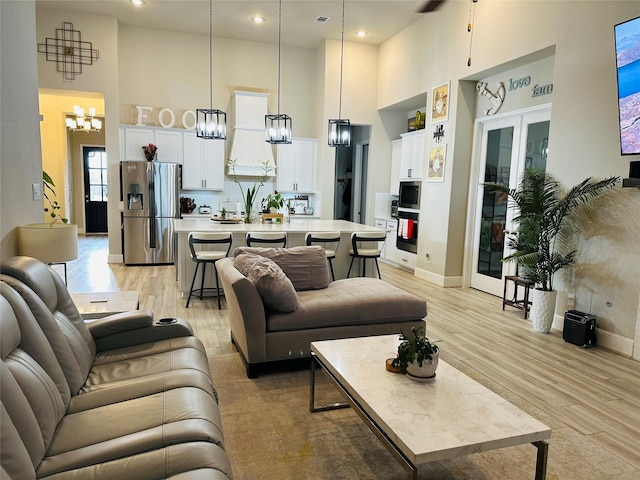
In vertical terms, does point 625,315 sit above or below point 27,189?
below

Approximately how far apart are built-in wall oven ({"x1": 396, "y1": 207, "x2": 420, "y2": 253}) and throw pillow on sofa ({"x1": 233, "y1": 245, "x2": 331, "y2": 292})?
3.84 meters

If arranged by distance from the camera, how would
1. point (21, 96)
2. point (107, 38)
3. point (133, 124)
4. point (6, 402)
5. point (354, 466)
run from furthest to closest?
1. point (133, 124)
2. point (107, 38)
3. point (21, 96)
4. point (354, 466)
5. point (6, 402)

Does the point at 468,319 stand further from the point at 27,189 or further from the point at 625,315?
the point at 27,189

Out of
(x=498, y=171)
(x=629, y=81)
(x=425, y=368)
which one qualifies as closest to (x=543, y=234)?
(x=629, y=81)

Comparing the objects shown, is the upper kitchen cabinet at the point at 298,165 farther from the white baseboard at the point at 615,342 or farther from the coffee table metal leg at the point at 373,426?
the coffee table metal leg at the point at 373,426

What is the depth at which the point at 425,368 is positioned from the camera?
7.24ft

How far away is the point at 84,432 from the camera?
5.37 ft

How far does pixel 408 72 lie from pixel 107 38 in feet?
16.6

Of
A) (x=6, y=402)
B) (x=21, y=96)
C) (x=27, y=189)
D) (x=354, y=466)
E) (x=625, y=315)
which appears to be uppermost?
(x=21, y=96)

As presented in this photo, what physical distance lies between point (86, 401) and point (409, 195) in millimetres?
6490

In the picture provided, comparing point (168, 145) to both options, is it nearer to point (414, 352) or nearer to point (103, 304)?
point (103, 304)

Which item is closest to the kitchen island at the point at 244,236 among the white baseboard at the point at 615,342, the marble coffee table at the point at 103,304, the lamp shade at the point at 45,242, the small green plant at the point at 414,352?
the marble coffee table at the point at 103,304

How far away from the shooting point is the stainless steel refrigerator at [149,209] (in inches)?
285

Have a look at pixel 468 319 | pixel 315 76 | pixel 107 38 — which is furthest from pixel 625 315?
pixel 107 38
